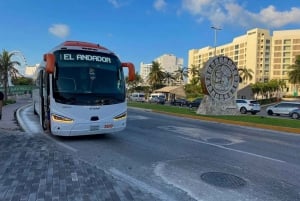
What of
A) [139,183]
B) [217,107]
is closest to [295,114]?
[217,107]

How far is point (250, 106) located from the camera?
36.4 meters

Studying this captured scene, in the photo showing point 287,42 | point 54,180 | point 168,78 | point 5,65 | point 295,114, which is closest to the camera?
point 54,180

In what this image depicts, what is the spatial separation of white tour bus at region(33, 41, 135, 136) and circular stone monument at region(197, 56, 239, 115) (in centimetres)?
1438

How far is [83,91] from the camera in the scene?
979 centimetres

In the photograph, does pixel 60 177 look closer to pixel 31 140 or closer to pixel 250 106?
pixel 31 140

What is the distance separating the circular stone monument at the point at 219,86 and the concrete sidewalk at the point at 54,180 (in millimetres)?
17586

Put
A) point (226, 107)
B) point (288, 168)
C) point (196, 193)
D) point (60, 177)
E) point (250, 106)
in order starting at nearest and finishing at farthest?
1. point (196, 193)
2. point (60, 177)
3. point (288, 168)
4. point (226, 107)
5. point (250, 106)

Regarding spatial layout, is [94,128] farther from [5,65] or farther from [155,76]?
[155,76]

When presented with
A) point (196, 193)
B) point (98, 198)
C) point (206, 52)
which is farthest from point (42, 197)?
point (206, 52)

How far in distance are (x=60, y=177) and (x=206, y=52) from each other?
6162 inches

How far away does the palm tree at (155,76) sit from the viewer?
98.8m

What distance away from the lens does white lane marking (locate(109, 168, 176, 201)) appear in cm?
511

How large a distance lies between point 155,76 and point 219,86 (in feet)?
244

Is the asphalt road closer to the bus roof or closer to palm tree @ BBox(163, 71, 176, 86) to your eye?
the bus roof
